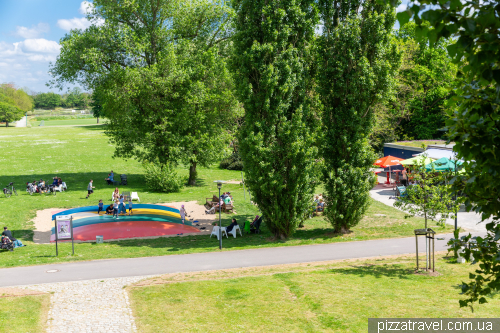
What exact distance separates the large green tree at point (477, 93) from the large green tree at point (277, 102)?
1500 cm

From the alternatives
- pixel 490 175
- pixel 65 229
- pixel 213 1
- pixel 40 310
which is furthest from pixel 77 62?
pixel 490 175

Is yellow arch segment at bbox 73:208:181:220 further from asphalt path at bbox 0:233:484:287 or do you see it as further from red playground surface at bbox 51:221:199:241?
asphalt path at bbox 0:233:484:287

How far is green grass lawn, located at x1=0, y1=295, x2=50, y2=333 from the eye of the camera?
10.7m

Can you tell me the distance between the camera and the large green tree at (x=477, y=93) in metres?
3.24

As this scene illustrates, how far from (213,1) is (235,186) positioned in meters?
17.1

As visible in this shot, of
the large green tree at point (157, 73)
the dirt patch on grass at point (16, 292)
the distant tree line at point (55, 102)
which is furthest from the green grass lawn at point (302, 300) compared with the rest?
the distant tree line at point (55, 102)

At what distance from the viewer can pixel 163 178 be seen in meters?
35.5

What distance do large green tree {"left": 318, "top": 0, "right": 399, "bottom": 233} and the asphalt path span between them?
2.66m

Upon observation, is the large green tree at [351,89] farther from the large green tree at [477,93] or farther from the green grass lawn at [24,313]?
the large green tree at [477,93]

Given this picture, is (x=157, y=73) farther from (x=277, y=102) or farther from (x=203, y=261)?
(x=203, y=261)

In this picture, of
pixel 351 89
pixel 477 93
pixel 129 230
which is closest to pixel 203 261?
pixel 129 230

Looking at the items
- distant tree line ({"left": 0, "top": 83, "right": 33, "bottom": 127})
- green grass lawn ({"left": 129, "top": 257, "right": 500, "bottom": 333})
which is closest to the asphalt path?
green grass lawn ({"left": 129, "top": 257, "right": 500, "bottom": 333})

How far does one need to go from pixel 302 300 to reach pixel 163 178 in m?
25.0

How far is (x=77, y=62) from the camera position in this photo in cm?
3738
